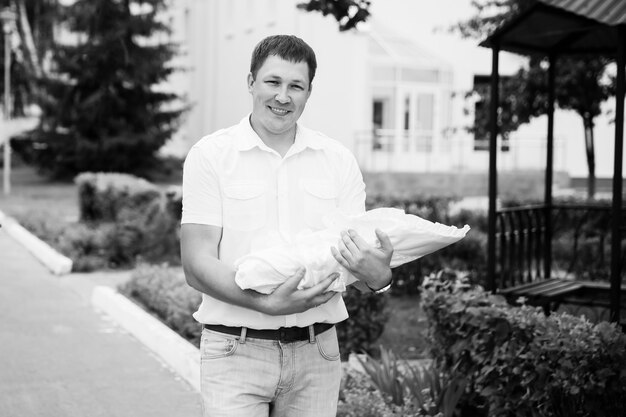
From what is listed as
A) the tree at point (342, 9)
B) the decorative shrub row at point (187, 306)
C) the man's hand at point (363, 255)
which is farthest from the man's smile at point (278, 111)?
the decorative shrub row at point (187, 306)

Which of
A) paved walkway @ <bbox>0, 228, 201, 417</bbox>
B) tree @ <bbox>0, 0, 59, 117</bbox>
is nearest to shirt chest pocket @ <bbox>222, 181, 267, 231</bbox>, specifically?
paved walkway @ <bbox>0, 228, 201, 417</bbox>

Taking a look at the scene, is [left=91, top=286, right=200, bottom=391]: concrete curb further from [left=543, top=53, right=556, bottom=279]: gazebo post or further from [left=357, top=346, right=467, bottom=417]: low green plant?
[left=543, top=53, right=556, bottom=279]: gazebo post

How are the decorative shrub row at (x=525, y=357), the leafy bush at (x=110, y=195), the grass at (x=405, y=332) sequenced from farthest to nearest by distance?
the leafy bush at (x=110, y=195) → the grass at (x=405, y=332) → the decorative shrub row at (x=525, y=357)

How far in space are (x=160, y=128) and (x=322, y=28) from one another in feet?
21.1

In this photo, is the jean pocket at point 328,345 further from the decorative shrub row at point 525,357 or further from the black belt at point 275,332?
the decorative shrub row at point 525,357

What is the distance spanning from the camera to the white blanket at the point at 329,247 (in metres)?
2.85

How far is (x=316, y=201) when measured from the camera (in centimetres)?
311

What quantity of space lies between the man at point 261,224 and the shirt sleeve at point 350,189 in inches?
1.1

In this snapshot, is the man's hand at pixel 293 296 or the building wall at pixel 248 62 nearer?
the man's hand at pixel 293 296

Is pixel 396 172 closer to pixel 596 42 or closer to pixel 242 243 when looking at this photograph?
pixel 596 42

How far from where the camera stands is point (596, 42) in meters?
8.68

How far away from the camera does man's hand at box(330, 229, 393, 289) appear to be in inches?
112

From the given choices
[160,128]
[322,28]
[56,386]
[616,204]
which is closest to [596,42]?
[616,204]

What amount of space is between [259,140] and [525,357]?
253 centimetres
